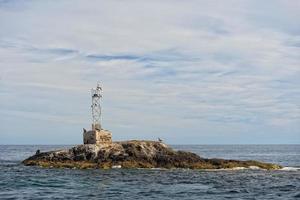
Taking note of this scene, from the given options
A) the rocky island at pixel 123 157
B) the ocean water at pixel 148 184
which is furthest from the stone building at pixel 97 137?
the ocean water at pixel 148 184

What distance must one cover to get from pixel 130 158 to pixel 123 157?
107cm

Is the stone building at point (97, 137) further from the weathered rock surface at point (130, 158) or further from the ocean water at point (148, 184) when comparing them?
the ocean water at point (148, 184)

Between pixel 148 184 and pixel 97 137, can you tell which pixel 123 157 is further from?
pixel 148 184

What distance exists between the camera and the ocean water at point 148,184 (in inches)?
1913

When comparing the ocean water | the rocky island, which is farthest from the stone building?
the ocean water

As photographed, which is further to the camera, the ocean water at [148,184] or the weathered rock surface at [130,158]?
the weathered rock surface at [130,158]

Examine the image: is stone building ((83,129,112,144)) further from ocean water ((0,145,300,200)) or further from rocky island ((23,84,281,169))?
ocean water ((0,145,300,200))

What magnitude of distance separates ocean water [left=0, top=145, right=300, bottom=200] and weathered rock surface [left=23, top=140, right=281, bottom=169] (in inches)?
165

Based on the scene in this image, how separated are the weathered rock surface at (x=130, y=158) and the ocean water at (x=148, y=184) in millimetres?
4197

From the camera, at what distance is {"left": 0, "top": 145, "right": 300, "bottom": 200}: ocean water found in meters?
48.6

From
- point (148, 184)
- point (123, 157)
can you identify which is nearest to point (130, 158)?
point (123, 157)

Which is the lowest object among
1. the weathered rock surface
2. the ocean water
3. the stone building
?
the ocean water

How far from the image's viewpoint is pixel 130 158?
77062mm

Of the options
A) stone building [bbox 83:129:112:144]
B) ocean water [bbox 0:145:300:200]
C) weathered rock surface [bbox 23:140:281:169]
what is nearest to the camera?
ocean water [bbox 0:145:300:200]
